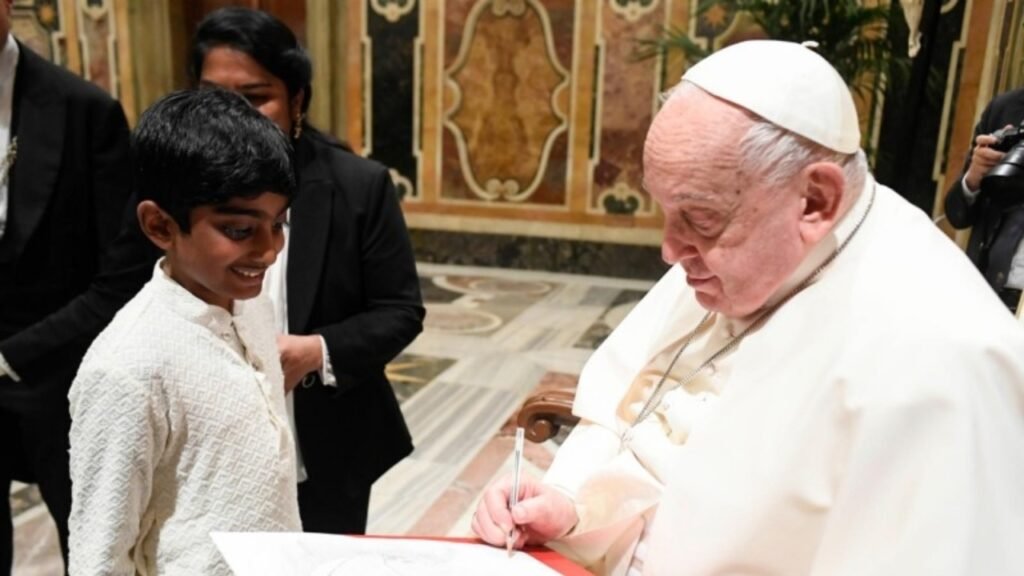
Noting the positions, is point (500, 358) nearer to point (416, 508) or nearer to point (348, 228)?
point (416, 508)

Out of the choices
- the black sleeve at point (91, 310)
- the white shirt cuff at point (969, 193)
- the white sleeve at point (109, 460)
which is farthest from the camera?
the white shirt cuff at point (969, 193)

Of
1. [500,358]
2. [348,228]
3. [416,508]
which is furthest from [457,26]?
[348,228]

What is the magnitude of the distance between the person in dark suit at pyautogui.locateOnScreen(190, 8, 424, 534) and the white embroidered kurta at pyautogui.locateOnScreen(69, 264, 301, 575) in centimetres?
44

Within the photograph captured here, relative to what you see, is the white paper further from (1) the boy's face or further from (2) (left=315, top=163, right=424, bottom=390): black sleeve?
(2) (left=315, top=163, right=424, bottom=390): black sleeve

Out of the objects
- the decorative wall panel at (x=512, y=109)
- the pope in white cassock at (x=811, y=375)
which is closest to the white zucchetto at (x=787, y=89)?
the pope in white cassock at (x=811, y=375)

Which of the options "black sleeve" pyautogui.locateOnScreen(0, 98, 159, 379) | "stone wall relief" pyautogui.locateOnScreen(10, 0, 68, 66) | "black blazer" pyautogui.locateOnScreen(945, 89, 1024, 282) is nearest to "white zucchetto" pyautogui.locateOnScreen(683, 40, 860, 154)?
"black sleeve" pyautogui.locateOnScreen(0, 98, 159, 379)

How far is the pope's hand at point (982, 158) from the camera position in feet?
10.4

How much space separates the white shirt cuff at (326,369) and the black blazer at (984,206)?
2.39 metres

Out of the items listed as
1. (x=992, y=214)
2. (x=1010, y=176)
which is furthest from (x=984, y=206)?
(x=1010, y=176)

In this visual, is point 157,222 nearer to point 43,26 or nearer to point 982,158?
point 982,158

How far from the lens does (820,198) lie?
134 cm

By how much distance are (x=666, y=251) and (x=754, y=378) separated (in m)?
0.25

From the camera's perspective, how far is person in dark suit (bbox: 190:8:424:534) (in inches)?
75.0

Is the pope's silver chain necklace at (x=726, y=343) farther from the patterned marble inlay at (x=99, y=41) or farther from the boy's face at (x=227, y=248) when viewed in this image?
the patterned marble inlay at (x=99, y=41)
